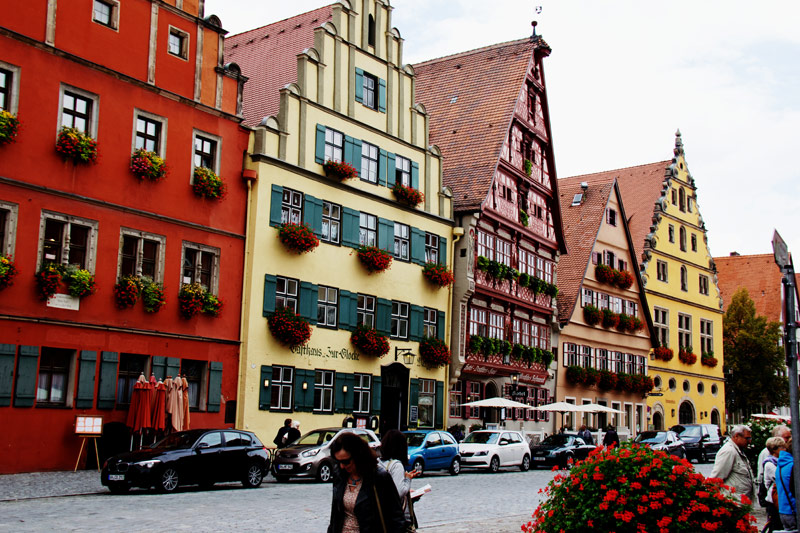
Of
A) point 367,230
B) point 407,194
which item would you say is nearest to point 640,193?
point 407,194

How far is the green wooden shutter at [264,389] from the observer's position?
29703mm

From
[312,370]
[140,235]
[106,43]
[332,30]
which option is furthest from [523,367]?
[106,43]

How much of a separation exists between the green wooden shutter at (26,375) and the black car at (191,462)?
14.2 feet

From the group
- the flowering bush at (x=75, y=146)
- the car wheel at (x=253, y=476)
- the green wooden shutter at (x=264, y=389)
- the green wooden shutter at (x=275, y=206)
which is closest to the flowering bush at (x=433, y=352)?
the green wooden shutter at (x=264, y=389)

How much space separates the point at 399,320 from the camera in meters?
36.0

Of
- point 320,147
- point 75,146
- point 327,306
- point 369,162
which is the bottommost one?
point 327,306

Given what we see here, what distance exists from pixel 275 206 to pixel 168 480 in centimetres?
1229

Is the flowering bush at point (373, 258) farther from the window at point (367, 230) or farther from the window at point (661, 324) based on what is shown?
the window at point (661, 324)

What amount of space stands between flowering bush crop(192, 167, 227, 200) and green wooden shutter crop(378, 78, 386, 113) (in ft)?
30.8

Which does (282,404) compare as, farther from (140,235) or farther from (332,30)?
(332,30)

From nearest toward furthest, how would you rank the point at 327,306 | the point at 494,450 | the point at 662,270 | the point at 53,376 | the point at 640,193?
the point at 53,376, the point at 494,450, the point at 327,306, the point at 662,270, the point at 640,193

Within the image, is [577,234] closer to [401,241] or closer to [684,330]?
[684,330]

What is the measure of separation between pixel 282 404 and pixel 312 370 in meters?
1.66

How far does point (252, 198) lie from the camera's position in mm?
30031
